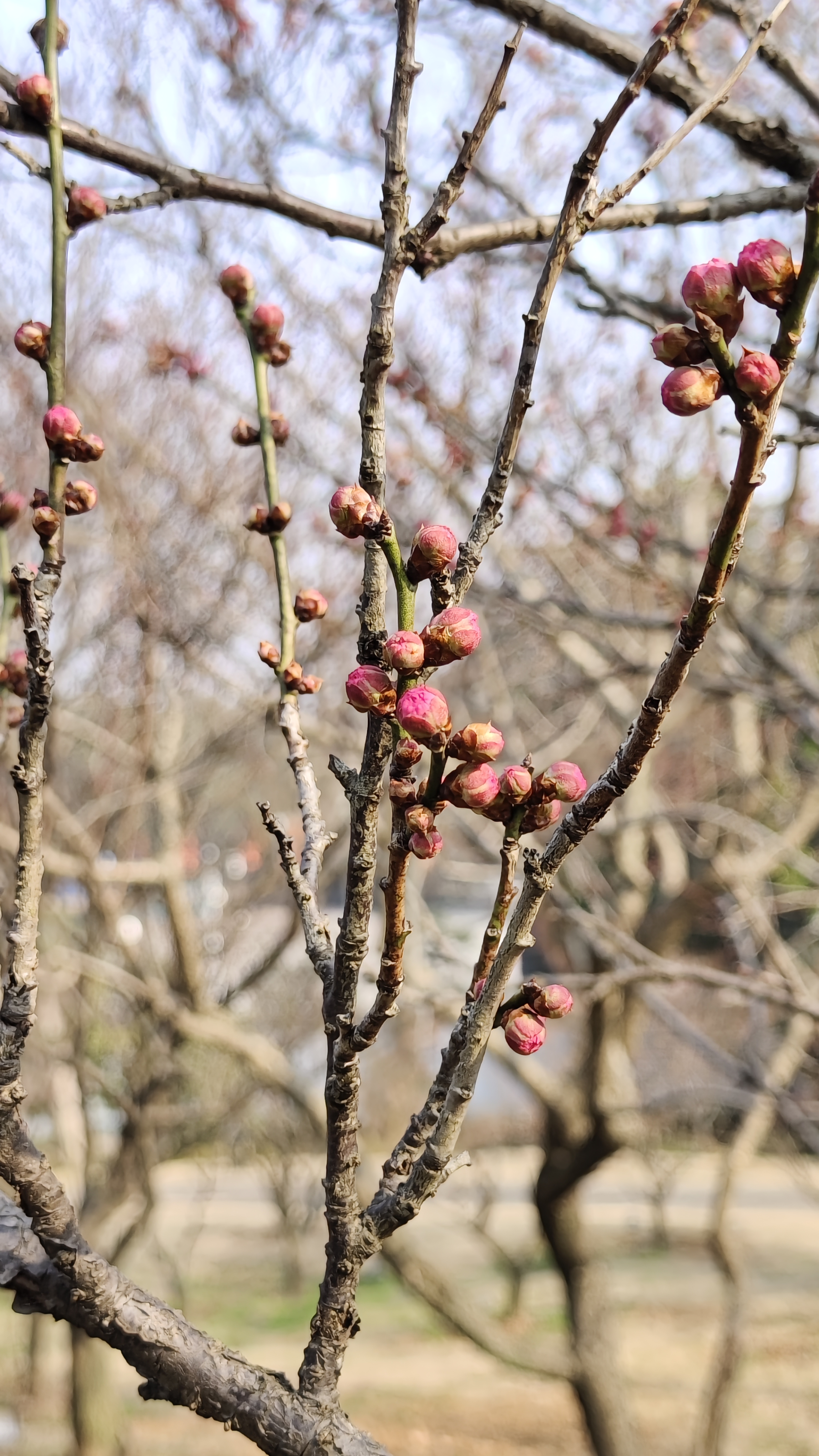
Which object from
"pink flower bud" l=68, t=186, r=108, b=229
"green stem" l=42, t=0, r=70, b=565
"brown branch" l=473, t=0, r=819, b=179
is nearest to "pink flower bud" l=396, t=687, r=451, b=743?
"green stem" l=42, t=0, r=70, b=565

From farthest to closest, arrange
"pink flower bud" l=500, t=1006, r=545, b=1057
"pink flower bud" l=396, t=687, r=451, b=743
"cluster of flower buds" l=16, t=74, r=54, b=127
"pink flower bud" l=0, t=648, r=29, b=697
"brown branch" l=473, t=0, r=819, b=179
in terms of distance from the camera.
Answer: "brown branch" l=473, t=0, r=819, b=179, "pink flower bud" l=0, t=648, r=29, b=697, "cluster of flower buds" l=16, t=74, r=54, b=127, "pink flower bud" l=500, t=1006, r=545, b=1057, "pink flower bud" l=396, t=687, r=451, b=743

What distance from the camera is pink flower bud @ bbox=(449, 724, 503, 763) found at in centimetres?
81

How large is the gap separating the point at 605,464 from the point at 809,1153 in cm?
919

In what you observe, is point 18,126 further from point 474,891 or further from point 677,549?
point 474,891

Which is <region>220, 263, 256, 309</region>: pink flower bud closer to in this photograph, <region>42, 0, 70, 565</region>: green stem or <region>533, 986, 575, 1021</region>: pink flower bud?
<region>42, 0, 70, 565</region>: green stem

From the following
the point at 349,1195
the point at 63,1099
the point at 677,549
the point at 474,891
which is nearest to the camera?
the point at 349,1195

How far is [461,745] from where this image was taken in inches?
32.5

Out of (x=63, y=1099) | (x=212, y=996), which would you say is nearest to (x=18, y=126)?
(x=212, y=996)

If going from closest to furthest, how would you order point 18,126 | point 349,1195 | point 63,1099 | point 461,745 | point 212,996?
point 461,745, point 349,1195, point 18,126, point 212,996, point 63,1099

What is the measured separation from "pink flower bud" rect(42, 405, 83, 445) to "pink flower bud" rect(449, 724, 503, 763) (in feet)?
1.62

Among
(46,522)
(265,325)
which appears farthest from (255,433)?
(46,522)

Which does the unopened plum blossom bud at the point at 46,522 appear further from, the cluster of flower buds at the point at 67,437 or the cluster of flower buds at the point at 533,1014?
the cluster of flower buds at the point at 533,1014

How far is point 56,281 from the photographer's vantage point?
1058mm

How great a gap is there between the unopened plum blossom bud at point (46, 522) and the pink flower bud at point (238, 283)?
0.37 meters
